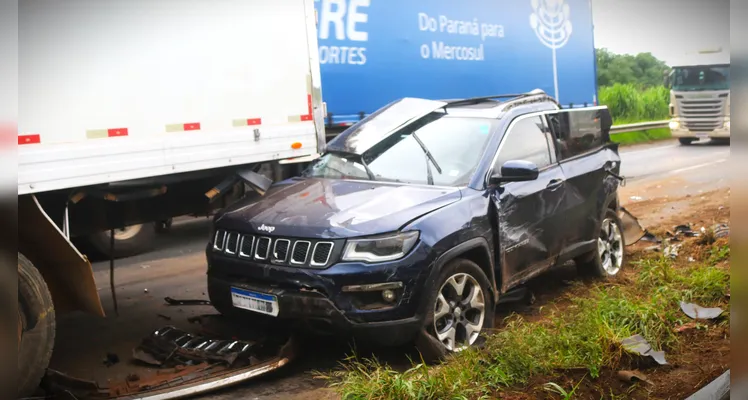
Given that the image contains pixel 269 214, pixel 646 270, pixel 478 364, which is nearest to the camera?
pixel 478 364

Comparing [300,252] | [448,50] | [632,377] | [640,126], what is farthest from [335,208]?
[640,126]

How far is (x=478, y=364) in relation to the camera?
170 inches

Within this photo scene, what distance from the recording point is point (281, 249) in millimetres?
4805

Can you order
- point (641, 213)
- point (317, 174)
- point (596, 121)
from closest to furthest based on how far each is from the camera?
1. point (317, 174)
2. point (596, 121)
3. point (641, 213)

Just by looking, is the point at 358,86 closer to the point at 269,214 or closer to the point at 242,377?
the point at 269,214

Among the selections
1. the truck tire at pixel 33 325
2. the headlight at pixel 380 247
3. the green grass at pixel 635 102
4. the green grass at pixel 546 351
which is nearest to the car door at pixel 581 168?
the green grass at pixel 546 351

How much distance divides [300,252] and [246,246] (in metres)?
0.48

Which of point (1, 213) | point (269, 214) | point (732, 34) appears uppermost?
point (732, 34)

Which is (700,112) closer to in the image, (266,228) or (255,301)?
(266,228)

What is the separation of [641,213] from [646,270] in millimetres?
4602

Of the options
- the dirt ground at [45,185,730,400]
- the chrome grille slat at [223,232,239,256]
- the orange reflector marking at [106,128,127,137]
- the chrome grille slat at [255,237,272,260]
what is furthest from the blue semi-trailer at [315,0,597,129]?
the chrome grille slat at [255,237,272,260]

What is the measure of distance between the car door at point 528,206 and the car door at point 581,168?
178 millimetres

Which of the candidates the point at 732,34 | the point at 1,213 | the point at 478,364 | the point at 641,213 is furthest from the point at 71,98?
the point at 641,213

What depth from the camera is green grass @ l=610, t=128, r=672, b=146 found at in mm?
24484
